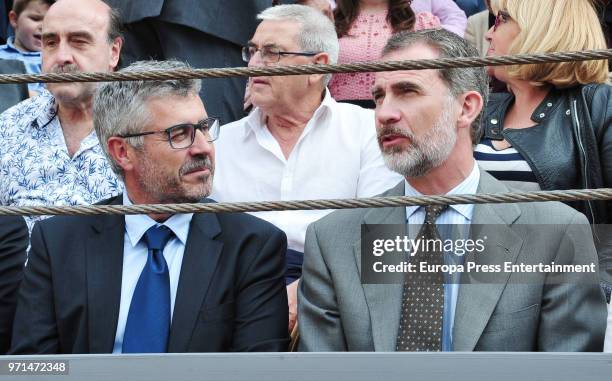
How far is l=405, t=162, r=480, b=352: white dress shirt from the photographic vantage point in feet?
10.0

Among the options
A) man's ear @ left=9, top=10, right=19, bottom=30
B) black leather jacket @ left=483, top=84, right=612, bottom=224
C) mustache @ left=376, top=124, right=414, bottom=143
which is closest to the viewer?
mustache @ left=376, top=124, right=414, bottom=143

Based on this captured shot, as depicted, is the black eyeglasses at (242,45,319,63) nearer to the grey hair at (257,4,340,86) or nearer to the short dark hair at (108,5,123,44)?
the grey hair at (257,4,340,86)

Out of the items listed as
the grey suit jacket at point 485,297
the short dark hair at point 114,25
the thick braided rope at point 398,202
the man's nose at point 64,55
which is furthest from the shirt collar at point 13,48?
the thick braided rope at point 398,202

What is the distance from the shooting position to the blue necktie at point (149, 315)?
10.3 ft

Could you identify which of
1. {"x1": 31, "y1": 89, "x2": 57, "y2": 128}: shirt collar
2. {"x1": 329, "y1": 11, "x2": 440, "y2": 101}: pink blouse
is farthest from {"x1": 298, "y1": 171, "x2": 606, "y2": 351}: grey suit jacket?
{"x1": 329, "y1": 11, "x2": 440, "y2": 101}: pink blouse

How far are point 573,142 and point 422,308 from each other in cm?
95

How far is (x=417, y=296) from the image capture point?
309 cm

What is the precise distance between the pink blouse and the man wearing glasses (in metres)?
1.31

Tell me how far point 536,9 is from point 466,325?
1326 mm

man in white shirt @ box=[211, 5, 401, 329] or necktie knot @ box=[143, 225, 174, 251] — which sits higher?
man in white shirt @ box=[211, 5, 401, 329]

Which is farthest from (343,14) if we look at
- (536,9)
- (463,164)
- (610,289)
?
(610,289)

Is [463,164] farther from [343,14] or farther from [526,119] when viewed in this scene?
[343,14]

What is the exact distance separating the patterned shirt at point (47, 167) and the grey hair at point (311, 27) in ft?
2.68

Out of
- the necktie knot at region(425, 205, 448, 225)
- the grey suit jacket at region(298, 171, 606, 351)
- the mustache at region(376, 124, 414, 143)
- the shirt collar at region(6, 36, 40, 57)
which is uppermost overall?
the shirt collar at region(6, 36, 40, 57)
